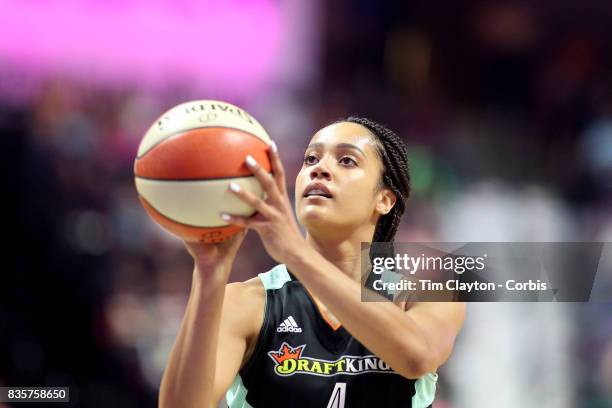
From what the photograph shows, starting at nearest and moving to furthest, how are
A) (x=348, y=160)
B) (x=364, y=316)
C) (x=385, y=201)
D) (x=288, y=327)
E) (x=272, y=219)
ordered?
(x=272, y=219), (x=364, y=316), (x=288, y=327), (x=348, y=160), (x=385, y=201)

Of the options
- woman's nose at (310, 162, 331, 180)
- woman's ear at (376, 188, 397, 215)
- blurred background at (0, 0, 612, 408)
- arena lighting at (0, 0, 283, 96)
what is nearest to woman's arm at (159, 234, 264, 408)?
woman's nose at (310, 162, 331, 180)

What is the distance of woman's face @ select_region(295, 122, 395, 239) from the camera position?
10.7 feet

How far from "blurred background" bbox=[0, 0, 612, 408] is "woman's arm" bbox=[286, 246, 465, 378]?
2.93m

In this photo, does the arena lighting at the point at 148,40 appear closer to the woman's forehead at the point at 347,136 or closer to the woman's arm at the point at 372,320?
the woman's forehead at the point at 347,136

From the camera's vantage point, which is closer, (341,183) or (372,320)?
(372,320)

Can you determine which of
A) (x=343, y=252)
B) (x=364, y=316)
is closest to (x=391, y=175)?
(x=343, y=252)

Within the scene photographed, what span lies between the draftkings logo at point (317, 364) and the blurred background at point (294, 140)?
2641mm

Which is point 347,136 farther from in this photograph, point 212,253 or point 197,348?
point 197,348

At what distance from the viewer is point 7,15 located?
798 cm

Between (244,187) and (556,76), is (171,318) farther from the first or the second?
(556,76)

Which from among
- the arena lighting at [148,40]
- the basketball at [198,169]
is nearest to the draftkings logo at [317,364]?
the basketball at [198,169]

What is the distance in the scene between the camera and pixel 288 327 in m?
3.23

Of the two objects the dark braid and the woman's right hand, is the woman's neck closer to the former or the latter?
the dark braid

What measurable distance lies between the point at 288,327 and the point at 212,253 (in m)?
0.66
